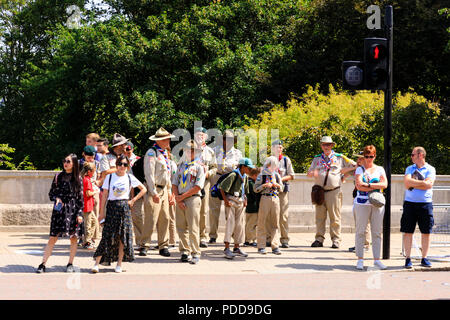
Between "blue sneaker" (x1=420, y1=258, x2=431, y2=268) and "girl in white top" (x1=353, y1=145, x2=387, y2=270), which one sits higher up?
"girl in white top" (x1=353, y1=145, x2=387, y2=270)

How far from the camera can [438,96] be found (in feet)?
96.1

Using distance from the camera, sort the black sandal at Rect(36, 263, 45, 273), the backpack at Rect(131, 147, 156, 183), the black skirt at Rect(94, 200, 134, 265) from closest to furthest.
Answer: the black sandal at Rect(36, 263, 45, 273) → the black skirt at Rect(94, 200, 134, 265) → the backpack at Rect(131, 147, 156, 183)

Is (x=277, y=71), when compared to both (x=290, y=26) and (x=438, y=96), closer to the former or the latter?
(x=290, y=26)

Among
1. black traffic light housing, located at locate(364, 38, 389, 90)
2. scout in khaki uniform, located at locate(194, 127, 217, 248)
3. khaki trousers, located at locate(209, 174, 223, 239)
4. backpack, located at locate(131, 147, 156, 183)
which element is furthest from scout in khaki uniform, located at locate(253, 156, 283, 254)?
black traffic light housing, located at locate(364, 38, 389, 90)

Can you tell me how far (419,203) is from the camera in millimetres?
9523

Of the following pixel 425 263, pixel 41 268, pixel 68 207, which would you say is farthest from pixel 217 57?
pixel 41 268

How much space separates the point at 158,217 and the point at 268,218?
1.87 metres

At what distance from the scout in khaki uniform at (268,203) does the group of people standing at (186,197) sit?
0.02 meters

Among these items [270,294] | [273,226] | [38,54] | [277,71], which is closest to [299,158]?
[273,226]

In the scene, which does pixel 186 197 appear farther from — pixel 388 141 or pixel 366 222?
pixel 388 141

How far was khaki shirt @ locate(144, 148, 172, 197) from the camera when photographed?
10.2 meters

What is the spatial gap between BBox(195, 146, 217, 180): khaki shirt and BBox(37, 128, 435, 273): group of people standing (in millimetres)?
18

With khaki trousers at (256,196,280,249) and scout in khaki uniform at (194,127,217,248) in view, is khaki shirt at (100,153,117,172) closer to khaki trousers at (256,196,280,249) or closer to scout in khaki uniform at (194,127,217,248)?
scout in khaki uniform at (194,127,217,248)

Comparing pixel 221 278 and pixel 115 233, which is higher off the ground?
pixel 115 233
